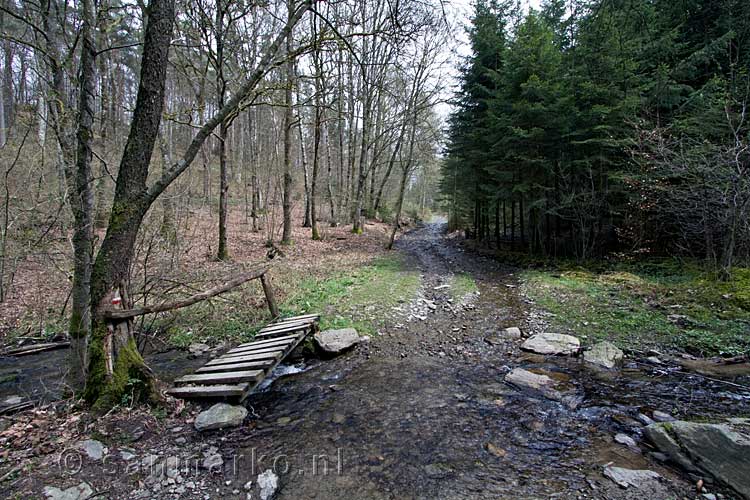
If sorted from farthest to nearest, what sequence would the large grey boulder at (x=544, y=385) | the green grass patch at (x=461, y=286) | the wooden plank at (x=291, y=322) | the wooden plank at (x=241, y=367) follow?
the green grass patch at (x=461, y=286) < the wooden plank at (x=291, y=322) < the wooden plank at (x=241, y=367) < the large grey boulder at (x=544, y=385)

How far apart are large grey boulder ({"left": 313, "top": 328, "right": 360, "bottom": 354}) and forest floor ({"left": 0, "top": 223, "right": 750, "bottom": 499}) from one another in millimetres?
159

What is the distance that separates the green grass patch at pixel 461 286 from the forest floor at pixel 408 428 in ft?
6.74

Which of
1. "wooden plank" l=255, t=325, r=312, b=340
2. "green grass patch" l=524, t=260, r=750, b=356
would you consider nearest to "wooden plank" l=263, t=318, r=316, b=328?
"wooden plank" l=255, t=325, r=312, b=340

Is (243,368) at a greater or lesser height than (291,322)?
lesser

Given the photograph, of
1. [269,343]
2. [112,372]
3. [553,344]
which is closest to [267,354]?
[269,343]

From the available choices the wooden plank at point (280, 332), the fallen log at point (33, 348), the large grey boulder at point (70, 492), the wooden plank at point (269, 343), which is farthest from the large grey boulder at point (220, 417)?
the fallen log at point (33, 348)

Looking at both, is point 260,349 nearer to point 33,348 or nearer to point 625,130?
point 33,348

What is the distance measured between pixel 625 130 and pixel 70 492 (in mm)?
12672

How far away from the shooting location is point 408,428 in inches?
145

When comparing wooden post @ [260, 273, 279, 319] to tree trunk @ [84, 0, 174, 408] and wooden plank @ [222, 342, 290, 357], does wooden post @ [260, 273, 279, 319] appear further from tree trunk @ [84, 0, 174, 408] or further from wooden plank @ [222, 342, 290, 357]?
tree trunk @ [84, 0, 174, 408]

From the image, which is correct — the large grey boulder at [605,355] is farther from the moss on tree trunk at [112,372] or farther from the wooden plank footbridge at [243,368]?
the moss on tree trunk at [112,372]

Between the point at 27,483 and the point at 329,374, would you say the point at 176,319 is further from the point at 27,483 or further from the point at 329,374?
the point at 27,483

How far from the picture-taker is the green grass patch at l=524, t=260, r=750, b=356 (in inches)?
223

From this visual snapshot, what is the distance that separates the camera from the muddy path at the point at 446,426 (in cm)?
289
